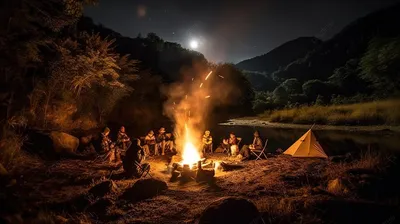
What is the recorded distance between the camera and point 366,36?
47438 mm

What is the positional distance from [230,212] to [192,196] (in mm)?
3042

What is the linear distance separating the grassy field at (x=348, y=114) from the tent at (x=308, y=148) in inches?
679

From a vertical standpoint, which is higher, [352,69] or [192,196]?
[352,69]

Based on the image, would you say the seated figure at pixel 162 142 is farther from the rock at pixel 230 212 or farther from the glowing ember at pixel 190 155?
the rock at pixel 230 212

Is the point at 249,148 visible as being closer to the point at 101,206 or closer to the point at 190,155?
the point at 190,155

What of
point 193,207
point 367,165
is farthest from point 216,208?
point 367,165

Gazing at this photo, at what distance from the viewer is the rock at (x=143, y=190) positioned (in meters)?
8.20

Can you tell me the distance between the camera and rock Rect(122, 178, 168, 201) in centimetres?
820

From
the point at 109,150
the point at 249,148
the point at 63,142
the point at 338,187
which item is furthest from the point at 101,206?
the point at 249,148

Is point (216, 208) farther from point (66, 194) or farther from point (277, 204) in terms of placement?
point (66, 194)

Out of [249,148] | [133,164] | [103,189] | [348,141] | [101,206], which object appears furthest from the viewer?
[348,141]

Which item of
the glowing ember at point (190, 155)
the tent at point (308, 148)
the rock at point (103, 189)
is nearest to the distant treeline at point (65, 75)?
the rock at point (103, 189)

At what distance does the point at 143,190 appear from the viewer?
8453 millimetres

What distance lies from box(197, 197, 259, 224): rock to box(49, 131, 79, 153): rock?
10.3m
